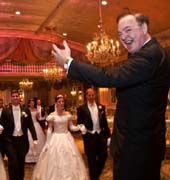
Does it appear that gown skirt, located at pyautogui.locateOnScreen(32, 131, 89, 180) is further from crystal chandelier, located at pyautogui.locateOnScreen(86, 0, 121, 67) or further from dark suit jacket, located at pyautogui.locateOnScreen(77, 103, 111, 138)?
crystal chandelier, located at pyautogui.locateOnScreen(86, 0, 121, 67)

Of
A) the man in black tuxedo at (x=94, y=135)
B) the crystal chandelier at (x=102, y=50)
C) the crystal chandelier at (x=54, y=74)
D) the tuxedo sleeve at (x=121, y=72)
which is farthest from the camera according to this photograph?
the crystal chandelier at (x=54, y=74)

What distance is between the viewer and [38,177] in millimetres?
6059

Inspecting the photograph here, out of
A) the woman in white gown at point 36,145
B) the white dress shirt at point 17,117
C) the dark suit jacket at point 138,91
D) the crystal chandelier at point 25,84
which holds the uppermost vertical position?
the crystal chandelier at point 25,84

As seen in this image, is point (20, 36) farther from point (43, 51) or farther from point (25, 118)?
point (25, 118)

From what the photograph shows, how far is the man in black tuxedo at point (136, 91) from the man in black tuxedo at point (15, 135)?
368 centimetres

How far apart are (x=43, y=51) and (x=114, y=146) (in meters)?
12.9

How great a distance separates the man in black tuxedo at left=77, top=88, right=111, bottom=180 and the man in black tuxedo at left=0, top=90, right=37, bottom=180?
0.87 metres

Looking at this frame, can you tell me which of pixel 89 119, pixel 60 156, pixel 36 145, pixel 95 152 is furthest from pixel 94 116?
pixel 36 145

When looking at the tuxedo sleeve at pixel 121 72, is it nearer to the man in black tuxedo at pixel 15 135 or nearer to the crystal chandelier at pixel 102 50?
the man in black tuxedo at pixel 15 135

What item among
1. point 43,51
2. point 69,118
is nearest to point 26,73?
point 43,51

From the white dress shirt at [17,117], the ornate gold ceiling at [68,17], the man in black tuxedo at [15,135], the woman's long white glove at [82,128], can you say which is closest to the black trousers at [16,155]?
the man in black tuxedo at [15,135]

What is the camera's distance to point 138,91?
6.54 feet

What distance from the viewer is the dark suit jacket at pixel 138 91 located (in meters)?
1.94

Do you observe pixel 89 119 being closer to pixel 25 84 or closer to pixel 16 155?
pixel 16 155
